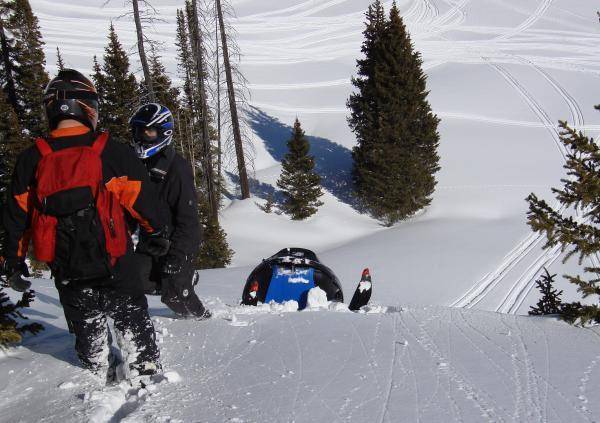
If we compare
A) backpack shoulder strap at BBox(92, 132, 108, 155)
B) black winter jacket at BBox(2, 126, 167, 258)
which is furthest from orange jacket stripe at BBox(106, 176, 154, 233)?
backpack shoulder strap at BBox(92, 132, 108, 155)

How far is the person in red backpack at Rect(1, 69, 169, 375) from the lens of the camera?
2916 mm

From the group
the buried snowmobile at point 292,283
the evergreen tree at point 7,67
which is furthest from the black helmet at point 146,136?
the evergreen tree at point 7,67

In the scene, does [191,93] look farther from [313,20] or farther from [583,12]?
[583,12]

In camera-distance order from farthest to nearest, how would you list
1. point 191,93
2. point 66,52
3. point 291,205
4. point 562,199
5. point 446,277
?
point 66,52 → point 191,93 → point 291,205 → point 446,277 → point 562,199

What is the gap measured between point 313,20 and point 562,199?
182 feet

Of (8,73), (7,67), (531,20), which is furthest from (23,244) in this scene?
(531,20)

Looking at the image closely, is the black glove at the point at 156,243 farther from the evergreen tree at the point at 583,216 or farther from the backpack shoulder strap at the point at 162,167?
the evergreen tree at the point at 583,216

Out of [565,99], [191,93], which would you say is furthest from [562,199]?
[565,99]

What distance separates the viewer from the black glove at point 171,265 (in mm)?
3984

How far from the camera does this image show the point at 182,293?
14.4ft

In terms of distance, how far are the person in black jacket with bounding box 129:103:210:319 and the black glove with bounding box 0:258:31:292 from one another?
78cm

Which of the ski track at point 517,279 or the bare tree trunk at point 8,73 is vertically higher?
the bare tree trunk at point 8,73

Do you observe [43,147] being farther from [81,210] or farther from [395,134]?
[395,134]

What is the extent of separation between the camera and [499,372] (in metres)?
3.49
